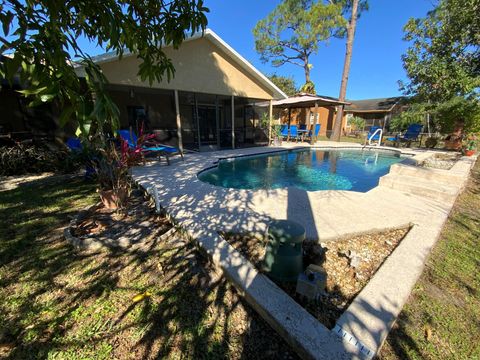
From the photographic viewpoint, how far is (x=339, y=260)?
248cm

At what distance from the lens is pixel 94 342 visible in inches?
62.6

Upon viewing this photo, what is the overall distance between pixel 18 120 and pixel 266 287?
11.2 metres

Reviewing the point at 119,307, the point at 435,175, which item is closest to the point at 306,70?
the point at 435,175

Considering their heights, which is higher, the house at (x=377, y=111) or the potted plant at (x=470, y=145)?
the house at (x=377, y=111)

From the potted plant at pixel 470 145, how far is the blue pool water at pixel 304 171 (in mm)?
2598

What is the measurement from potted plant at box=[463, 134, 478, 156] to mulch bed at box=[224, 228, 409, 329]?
31.9ft

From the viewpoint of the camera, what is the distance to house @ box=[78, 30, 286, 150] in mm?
8045

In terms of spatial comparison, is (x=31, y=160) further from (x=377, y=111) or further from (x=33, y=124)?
(x=377, y=111)

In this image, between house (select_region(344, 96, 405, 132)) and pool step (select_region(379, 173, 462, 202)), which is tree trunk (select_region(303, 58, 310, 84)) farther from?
pool step (select_region(379, 173, 462, 202))

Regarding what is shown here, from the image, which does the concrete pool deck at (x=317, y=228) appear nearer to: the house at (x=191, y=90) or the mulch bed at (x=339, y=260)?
the mulch bed at (x=339, y=260)

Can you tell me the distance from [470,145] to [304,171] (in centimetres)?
855

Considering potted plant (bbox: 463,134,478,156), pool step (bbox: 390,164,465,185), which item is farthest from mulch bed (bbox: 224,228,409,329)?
potted plant (bbox: 463,134,478,156)

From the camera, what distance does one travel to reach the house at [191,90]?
8045 millimetres

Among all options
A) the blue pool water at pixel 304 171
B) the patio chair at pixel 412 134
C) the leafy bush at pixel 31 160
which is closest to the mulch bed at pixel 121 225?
the blue pool water at pixel 304 171
